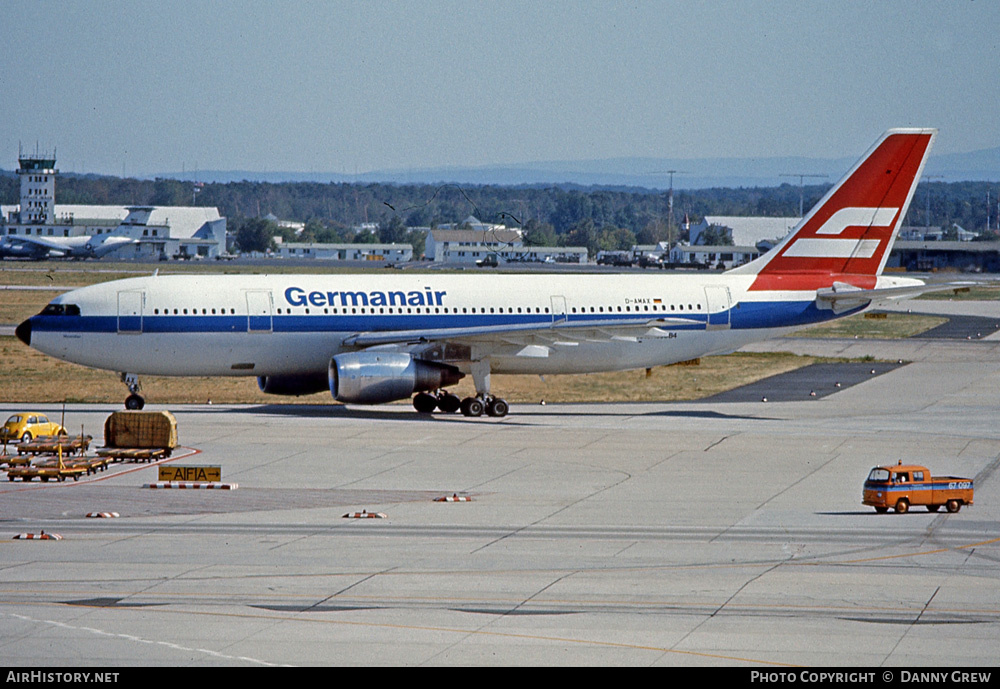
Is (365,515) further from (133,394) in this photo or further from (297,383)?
(133,394)

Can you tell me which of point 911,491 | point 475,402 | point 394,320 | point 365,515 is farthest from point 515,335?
point 911,491

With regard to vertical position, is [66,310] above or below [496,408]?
above

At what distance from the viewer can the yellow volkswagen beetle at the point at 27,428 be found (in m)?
38.2

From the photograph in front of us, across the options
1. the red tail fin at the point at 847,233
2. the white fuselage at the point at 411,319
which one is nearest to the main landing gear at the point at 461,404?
the white fuselage at the point at 411,319

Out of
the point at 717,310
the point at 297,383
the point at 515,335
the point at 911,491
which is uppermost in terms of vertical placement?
the point at 717,310

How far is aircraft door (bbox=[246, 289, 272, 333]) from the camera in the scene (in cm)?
4562

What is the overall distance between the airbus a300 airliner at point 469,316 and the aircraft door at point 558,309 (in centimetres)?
5

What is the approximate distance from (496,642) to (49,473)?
726 inches

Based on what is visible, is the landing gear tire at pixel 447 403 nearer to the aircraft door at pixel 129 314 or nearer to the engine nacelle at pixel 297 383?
the engine nacelle at pixel 297 383

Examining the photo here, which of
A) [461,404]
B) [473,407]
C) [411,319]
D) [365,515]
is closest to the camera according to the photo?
[365,515]

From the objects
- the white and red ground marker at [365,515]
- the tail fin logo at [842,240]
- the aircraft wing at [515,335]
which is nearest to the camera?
the white and red ground marker at [365,515]

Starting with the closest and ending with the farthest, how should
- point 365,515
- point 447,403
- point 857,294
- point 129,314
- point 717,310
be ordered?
point 365,515 < point 129,314 < point 447,403 < point 857,294 < point 717,310

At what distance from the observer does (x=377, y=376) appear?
4384 cm

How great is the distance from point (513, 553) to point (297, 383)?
24.2 metres
